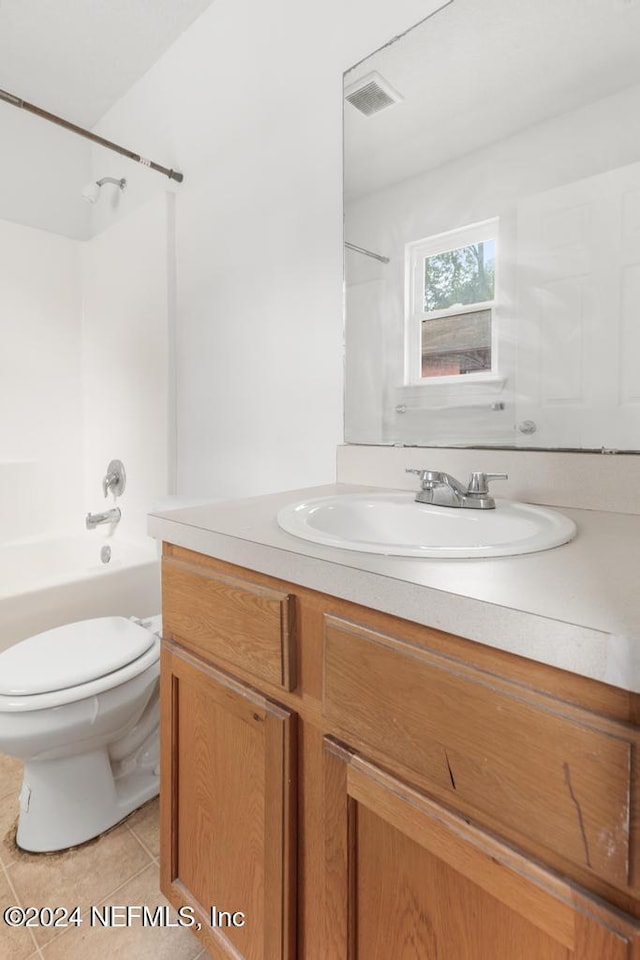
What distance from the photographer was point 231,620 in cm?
77

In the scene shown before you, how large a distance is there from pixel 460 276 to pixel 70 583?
1591 millimetres

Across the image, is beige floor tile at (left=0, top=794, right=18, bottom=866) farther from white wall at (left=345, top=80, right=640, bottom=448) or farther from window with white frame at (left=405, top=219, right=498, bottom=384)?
window with white frame at (left=405, top=219, right=498, bottom=384)

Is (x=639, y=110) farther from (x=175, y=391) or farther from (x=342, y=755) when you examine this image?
(x=175, y=391)

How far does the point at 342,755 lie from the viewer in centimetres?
62

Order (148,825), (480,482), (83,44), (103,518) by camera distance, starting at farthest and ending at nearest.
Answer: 1. (103,518)
2. (83,44)
3. (148,825)
4. (480,482)

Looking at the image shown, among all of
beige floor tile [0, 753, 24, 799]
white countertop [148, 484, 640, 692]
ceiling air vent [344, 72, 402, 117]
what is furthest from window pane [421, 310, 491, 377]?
beige floor tile [0, 753, 24, 799]

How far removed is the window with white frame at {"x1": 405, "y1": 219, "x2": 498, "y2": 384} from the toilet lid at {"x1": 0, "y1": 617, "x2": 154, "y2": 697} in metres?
1.03

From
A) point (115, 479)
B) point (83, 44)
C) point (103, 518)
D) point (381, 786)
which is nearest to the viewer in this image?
point (381, 786)

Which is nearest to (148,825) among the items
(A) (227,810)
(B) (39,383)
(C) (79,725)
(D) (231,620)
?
(C) (79,725)

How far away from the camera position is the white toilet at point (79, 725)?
1088 mm

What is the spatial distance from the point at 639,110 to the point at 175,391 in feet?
5.32

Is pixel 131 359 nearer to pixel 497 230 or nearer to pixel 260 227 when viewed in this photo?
pixel 260 227

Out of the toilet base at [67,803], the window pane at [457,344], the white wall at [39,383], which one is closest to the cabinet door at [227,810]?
the toilet base at [67,803]

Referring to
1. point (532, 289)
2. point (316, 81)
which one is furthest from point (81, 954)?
point (316, 81)
